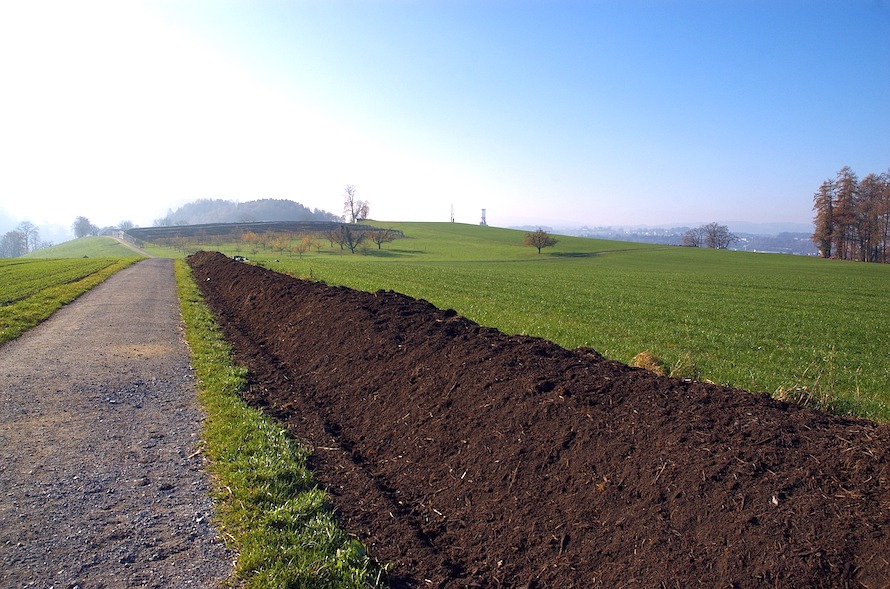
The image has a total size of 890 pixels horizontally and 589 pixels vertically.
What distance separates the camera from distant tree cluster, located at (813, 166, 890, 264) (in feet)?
240

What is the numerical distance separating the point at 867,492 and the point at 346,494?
3750 mm

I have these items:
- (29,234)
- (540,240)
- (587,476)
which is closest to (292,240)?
(540,240)

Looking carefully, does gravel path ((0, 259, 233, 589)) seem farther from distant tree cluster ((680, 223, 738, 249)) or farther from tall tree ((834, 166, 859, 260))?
distant tree cluster ((680, 223, 738, 249))

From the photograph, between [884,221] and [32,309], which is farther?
[884,221]

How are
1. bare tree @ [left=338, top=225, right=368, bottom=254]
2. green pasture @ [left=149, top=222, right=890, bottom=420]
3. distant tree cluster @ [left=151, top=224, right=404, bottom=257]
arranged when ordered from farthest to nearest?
distant tree cluster @ [left=151, top=224, right=404, bottom=257]
bare tree @ [left=338, top=225, right=368, bottom=254]
green pasture @ [left=149, top=222, right=890, bottom=420]

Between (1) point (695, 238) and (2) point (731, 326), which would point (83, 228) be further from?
(2) point (731, 326)

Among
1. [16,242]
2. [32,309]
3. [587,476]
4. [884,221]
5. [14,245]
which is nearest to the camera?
[587,476]

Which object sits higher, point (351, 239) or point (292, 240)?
point (292, 240)

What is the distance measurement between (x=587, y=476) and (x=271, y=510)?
2494 mm

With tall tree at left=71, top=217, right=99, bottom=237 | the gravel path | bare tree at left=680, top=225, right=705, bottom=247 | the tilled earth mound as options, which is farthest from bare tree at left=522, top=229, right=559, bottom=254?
tall tree at left=71, top=217, right=99, bottom=237

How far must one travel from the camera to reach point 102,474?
4906 mm

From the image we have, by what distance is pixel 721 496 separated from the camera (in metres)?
3.56

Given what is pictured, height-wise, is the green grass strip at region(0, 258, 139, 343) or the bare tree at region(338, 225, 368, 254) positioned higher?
the bare tree at region(338, 225, 368, 254)

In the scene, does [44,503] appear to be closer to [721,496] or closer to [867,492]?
[721,496]
